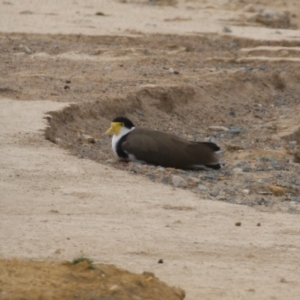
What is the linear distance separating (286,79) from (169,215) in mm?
7257

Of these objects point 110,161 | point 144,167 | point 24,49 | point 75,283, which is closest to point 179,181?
point 144,167

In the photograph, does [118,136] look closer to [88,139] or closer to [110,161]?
[110,161]

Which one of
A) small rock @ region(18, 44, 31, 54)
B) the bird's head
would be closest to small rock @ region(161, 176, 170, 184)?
the bird's head

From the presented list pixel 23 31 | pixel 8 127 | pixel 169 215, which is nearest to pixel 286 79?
pixel 23 31

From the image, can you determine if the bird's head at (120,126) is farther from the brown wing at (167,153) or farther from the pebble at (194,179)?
the pebble at (194,179)

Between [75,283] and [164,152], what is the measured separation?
4284 millimetres

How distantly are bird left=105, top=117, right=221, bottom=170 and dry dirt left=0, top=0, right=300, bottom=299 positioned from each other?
19 centimetres

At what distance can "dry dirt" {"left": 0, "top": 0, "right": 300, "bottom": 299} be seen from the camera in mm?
6043

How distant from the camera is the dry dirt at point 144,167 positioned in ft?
19.8

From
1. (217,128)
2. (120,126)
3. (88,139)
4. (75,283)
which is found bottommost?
(217,128)

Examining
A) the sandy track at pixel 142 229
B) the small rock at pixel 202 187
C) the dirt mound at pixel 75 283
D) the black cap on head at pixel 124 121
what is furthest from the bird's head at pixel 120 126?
the dirt mound at pixel 75 283

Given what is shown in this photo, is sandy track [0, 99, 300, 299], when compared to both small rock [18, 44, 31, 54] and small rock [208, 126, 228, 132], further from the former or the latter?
small rock [18, 44, 31, 54]

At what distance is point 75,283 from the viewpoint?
5.03 m

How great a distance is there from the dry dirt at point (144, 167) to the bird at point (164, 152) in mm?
187
